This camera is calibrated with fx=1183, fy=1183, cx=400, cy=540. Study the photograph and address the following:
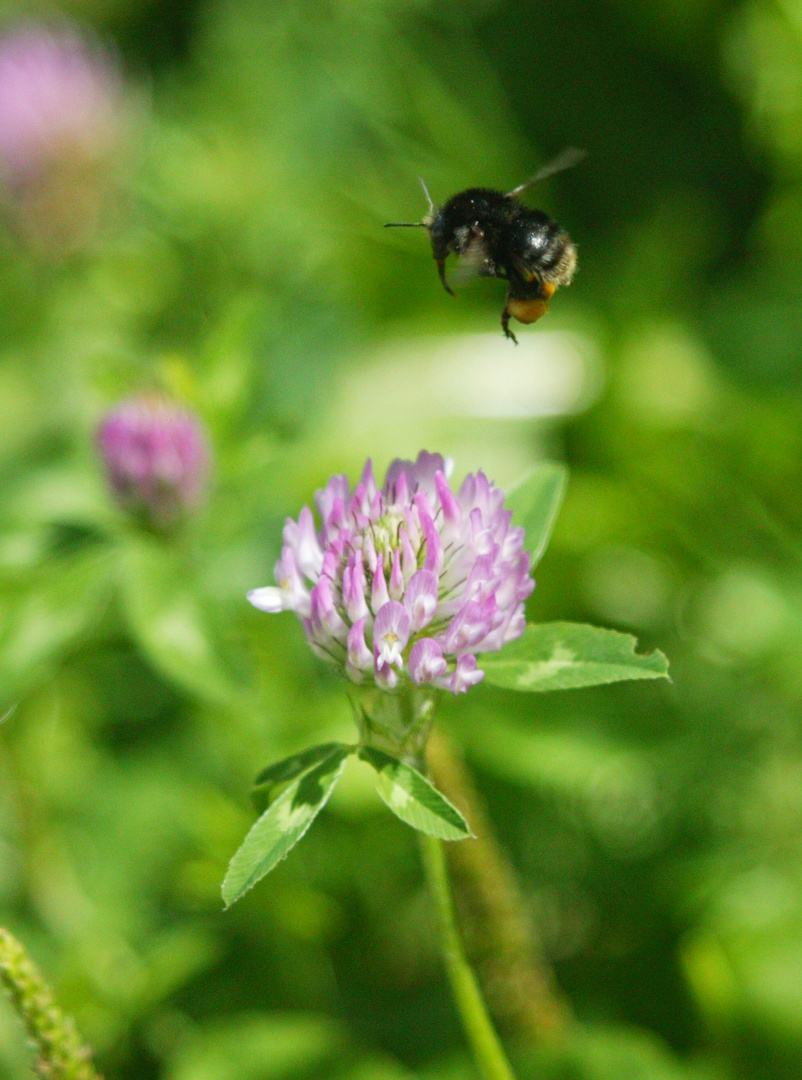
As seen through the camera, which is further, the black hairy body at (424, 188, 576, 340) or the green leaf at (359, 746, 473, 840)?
the black hairy body at (424, 188, 576, 340)

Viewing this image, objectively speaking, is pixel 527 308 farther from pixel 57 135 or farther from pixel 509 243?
pixel 57 135

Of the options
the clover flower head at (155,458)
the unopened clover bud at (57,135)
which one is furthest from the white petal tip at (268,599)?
the unopened clover bud at (57,135)

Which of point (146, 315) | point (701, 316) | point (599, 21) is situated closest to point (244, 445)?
point (146, 315)

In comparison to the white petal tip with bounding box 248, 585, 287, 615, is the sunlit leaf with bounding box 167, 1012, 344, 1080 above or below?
below

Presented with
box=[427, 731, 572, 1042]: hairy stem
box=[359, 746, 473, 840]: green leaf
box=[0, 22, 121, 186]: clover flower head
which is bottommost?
box=[427, 731, 572, 1042]: hairy stem

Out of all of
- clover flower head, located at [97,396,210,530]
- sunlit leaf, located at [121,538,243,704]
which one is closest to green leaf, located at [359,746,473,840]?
sunlit leaf, located at [121,538,243,704]

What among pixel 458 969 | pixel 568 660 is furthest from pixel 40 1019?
pixel 568 660

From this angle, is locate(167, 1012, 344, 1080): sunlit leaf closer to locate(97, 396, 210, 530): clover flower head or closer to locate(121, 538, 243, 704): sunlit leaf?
locate(121, 538, 243, 704): sunlit leaf

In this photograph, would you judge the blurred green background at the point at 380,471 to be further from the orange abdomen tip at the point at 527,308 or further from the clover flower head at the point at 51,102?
the orange abdomen tip at the point at 527,308
